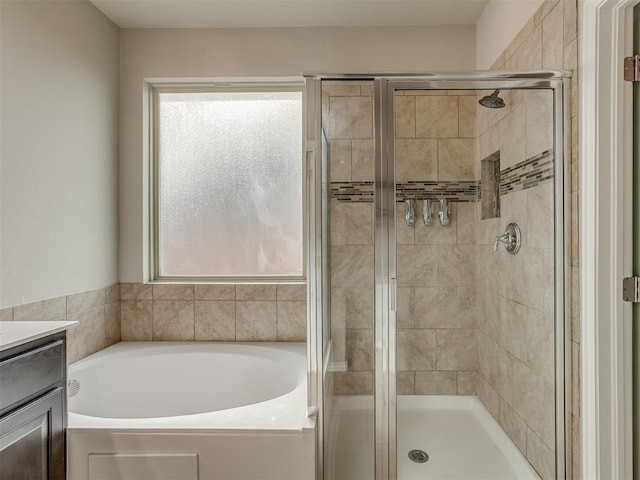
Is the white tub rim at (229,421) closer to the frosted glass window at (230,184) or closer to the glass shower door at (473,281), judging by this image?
the glass shower door at (473,281)

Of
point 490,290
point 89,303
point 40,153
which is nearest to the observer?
point 490,290

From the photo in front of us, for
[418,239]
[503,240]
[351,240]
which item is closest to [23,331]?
[351,240]

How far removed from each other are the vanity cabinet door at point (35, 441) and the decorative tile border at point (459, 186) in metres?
1.27

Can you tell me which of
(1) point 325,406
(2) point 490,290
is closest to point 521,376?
(2) point 490,290

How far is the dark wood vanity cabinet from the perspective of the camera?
3.91 feet

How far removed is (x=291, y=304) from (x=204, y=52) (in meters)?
1.73

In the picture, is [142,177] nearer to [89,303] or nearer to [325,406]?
[89,303]

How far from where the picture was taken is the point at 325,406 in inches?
62.9

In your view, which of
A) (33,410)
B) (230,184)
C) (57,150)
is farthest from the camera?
(230,184)

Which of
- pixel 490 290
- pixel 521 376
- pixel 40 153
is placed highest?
pixel 40 153

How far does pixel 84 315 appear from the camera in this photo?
88.0 inches

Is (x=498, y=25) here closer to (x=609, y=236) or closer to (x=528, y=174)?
(x=528, y=174)

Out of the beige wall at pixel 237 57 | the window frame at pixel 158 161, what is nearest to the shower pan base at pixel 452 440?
the window frame at pixel 158 161

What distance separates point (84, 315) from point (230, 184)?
1167 mm
